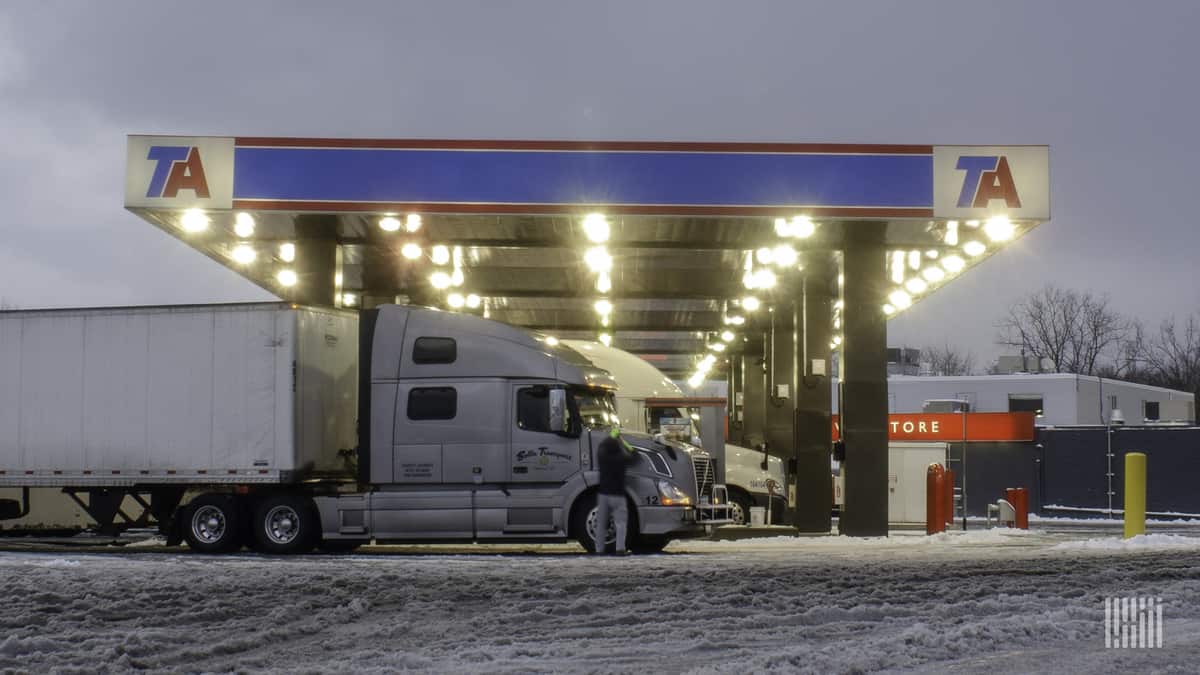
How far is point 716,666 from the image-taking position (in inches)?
352

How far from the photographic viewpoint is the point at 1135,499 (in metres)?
21.3

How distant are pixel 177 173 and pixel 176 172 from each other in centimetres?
2

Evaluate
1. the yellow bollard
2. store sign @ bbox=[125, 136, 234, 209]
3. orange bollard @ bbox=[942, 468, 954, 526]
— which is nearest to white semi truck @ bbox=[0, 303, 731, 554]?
store sign @ bbox=[125, 136, 234, 209]

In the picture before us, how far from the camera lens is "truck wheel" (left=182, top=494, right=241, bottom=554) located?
1902 centimetres

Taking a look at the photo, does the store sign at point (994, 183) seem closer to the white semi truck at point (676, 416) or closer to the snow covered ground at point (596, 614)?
the snow covered ground at point (596, 614)

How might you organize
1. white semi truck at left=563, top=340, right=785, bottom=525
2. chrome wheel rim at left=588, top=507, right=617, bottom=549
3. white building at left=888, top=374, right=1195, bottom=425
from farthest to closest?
white building at left=888, top=374, right=1195, bottom=425, white semi truck at left=563, top=340, right=785, bottom=525, chrome wheel rim at left=588, top=507, right=617, bottom=549

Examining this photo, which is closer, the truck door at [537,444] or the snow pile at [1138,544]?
the snow pile at [1138,544]

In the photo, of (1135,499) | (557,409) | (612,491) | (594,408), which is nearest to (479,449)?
(557,409)

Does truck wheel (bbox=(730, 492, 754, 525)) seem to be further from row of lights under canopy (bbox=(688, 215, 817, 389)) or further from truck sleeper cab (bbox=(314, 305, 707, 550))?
truck sleeper cab (bbox=(314, 305, 707, 550))

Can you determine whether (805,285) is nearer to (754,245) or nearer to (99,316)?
(754,245)

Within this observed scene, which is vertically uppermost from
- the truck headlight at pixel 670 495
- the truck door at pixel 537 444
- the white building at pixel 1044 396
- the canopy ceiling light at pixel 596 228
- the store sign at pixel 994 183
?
the store sign at pixel 994 183

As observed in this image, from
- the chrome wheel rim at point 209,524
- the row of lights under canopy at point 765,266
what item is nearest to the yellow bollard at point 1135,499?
the row of lights under canopy at point 765,266

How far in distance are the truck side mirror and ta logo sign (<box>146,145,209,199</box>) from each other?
677 cm

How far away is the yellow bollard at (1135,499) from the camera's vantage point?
2111 centimetres
